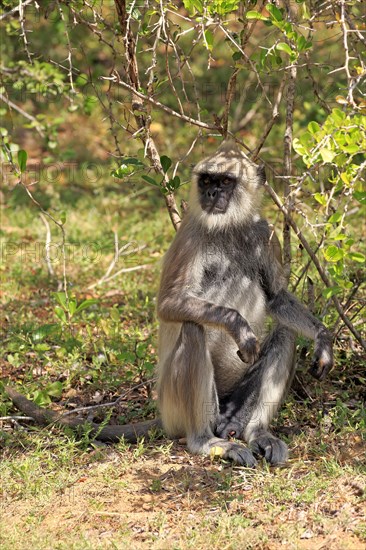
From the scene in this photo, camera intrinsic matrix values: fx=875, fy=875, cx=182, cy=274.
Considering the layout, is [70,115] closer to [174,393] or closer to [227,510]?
[174,393]

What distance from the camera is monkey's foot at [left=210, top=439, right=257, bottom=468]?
14.6ft

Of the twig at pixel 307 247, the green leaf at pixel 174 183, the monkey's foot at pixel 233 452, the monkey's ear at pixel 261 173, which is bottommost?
the monkey's foot at pixel 233 452


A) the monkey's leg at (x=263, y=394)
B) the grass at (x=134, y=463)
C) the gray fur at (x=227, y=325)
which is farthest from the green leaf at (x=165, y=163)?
the grass at (x=134, y=463)

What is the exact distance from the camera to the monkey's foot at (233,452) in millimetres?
4438

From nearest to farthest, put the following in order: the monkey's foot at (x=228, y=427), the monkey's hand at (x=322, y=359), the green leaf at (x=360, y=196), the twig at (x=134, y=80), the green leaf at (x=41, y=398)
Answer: the green leaf at (x=360, y=196) < the monkey's hand at (x=322, y=359) < the monkey's foot at (x=228, y=427) < the twig at (x=134, y=80) < the green leaf at (x=41, y=398)

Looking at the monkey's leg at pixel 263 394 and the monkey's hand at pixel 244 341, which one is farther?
the monkey's leg at pixel 263 394

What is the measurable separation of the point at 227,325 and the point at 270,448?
2.24 ft

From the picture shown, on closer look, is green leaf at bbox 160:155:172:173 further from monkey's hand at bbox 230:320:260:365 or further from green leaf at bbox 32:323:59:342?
green leaf at bbox 32:323:59:342

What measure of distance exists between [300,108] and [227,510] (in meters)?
6.58

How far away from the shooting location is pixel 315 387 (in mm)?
5227

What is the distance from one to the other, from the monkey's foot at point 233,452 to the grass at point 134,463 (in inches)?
1.8

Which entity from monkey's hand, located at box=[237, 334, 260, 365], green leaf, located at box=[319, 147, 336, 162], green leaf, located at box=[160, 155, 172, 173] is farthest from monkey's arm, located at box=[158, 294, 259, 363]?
green leaf, located at box=[319, 147, 336, 162]

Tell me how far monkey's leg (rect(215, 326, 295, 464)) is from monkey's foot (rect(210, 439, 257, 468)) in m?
0.13

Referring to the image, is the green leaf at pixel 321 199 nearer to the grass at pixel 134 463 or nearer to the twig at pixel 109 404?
the grass at pixel 134 463
